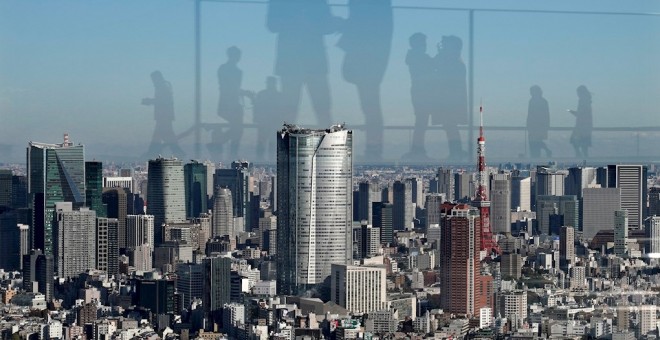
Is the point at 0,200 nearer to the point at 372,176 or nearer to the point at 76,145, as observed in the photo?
the point at 76,145

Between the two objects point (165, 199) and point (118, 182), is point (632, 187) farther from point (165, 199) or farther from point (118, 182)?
point (118, 182)

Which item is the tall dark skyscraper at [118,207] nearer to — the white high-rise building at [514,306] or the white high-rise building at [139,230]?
the white high-rise building at [139,230]

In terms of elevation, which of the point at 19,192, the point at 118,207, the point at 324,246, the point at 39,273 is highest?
the point at 19,192

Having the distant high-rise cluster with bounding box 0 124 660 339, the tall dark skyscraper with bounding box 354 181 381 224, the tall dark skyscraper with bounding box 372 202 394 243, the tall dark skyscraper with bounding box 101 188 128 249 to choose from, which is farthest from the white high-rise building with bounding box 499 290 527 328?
the tall dark skyscraper with bounding box 101 188 128 249

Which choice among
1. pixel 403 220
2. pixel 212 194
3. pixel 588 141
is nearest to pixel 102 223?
pixel 212 194

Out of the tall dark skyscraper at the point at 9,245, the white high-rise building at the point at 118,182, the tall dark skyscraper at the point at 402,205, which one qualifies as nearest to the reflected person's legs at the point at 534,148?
the tall dark skyscraper at the point at 402,205

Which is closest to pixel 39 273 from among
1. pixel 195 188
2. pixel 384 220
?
pixel 195 188

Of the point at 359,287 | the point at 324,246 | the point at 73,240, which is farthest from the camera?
the point at 73,240
